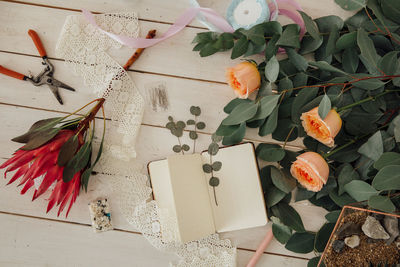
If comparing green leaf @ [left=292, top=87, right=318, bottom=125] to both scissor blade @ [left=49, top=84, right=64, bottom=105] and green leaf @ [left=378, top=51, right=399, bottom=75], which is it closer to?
green leaf @ [left=378, top=51, right=399, bottom=75]

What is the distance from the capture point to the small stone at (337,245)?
34.2 inches

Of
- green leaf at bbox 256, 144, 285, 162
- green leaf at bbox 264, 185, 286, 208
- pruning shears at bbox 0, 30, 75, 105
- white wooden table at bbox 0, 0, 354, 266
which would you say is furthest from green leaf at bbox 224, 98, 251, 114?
pruning shears at bbox 0, 30, 75, 105

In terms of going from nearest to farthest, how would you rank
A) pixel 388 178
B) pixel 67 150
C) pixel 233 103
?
1. pixel 388 178
2. pixel 67 150
3. pixel 233 103

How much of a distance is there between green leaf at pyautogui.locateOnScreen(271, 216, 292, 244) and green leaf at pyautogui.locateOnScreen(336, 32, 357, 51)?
50cm

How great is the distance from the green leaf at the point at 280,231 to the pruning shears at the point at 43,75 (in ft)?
2.31

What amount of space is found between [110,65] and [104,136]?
21 centimetres

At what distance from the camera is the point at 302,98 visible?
0.92m

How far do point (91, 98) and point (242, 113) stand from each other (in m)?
0.45

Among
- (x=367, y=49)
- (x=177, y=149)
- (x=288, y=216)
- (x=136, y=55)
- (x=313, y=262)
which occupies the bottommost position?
(x=313, y=262)

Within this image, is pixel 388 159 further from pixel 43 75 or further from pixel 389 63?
pixel 43 75

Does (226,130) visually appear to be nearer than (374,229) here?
No

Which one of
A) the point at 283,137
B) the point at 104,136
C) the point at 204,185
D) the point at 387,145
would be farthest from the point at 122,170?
the point at 387,145

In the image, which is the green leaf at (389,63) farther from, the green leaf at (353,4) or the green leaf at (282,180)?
the green leaf at (282,180)

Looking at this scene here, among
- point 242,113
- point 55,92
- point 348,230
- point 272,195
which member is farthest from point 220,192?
point 55,92
